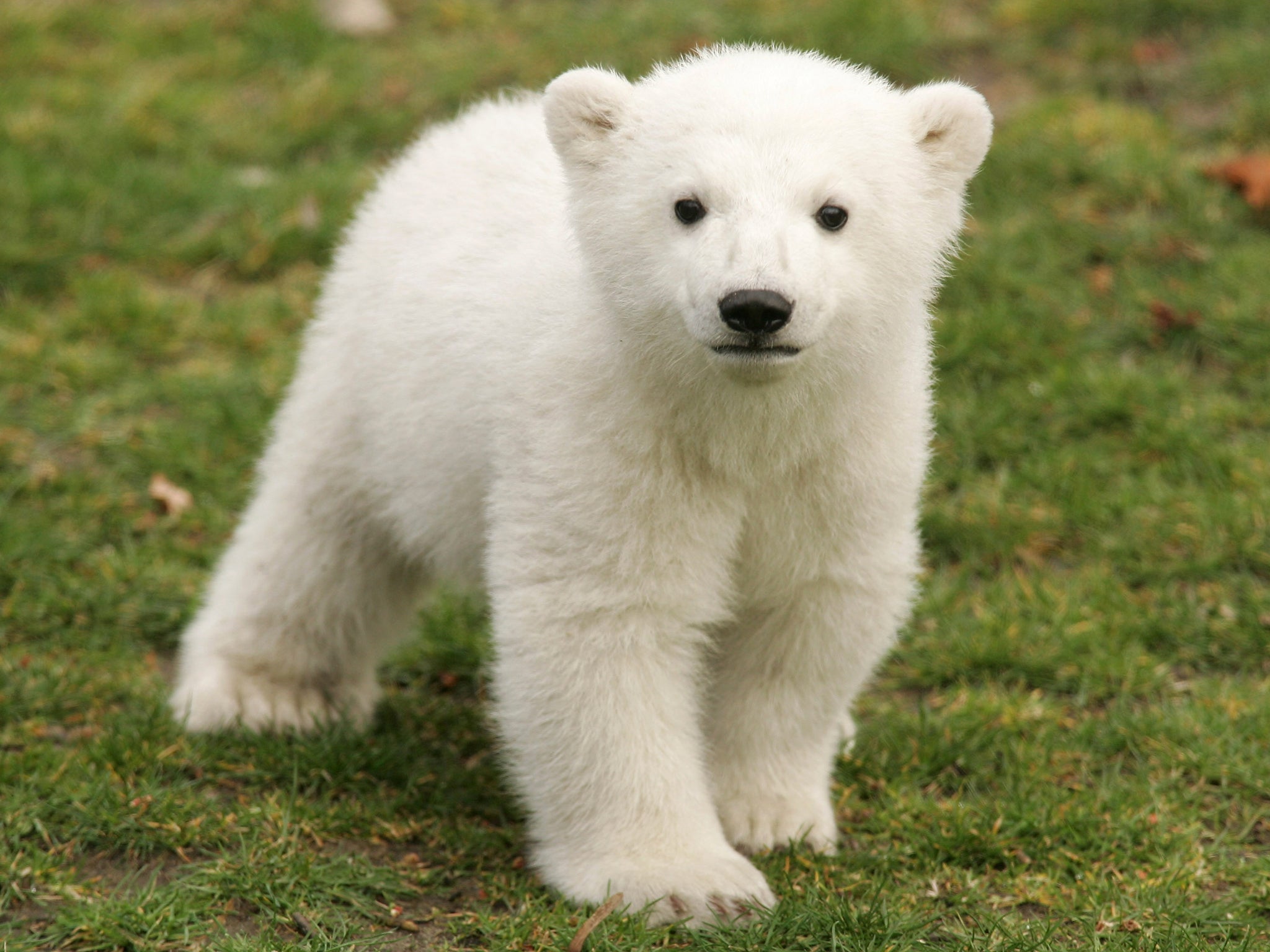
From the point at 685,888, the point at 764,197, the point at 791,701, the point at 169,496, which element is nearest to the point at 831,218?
the point at 764,197

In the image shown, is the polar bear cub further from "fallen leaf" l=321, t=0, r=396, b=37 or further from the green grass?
"fallen leaf" l=321, t=0, r=396, b=37

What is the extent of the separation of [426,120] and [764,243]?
18.5 ft

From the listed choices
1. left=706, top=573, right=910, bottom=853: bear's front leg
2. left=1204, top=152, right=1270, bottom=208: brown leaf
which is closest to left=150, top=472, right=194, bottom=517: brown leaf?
left=706, top=573, right=910, bottom=853: bear's front leg

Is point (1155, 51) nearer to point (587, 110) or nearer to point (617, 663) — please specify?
point (587, 110)

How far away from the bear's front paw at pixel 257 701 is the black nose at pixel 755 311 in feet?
7.55

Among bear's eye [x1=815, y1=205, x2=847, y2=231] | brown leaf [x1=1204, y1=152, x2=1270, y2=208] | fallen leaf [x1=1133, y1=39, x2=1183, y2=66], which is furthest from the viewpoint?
fallen leaf [x1=1133, y1=39, x2=1183, y2=66]

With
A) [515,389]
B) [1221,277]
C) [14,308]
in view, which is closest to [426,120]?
[14,308]

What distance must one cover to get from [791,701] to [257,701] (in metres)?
1.81

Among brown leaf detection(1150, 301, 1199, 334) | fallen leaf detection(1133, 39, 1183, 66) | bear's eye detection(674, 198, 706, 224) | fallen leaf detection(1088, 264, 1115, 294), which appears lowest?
fallen leaf detection(1088, 264, 1115, 294)

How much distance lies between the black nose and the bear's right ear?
0.65 meters

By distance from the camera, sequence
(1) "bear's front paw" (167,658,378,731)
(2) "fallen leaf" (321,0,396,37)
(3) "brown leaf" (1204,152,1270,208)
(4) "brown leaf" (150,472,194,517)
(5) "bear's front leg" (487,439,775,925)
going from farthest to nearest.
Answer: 1. (2) "fallen leaf" (321,0,396,37)
2. (3) "brown leaf" (1204,152,1270,208)
3. (4) "brown leaf" (150,472,194,517)
4. (1) "bear's front paw" (167,658,378,731)
5. (5) "bear's front leg" (487,439,775,925)

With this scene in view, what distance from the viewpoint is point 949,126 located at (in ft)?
13.1

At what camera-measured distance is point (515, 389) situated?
434 centimetres

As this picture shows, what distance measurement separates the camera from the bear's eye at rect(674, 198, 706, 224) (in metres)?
3.77
